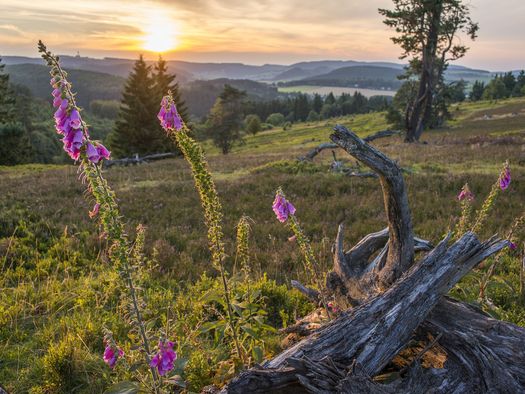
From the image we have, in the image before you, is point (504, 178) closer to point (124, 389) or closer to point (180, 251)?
point (124, 389)

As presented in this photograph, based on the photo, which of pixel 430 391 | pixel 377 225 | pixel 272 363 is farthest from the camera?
pixel 377 225

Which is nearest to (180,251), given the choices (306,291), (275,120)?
(306,291)

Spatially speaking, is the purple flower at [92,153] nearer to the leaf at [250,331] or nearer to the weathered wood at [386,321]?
the weathered wood at [386,321]

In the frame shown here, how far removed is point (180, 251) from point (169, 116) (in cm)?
625

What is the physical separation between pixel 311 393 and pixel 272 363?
538mm

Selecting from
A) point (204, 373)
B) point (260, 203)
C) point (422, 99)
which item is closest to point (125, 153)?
point (422, 99)

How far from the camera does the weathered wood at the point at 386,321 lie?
9.39 feet

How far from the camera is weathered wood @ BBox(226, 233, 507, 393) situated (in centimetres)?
286

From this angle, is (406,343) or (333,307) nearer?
(406,343)

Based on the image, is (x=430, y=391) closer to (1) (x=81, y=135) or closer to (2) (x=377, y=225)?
(1) (x=81, y=135)

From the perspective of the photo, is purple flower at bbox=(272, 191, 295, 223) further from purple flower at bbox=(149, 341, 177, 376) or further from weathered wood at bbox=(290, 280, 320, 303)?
purple flower at bbox=(149, 341, 177, 376)

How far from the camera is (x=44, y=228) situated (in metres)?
10.3

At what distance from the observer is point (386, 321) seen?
298 centimetres

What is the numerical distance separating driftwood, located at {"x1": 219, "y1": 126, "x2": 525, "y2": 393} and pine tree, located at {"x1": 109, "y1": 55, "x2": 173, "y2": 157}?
43.4m
